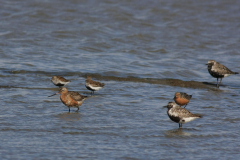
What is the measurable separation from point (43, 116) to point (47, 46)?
9.54 m

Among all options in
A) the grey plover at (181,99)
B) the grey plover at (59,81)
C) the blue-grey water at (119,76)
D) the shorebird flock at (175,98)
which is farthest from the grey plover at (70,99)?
the grey plover at (181,99)

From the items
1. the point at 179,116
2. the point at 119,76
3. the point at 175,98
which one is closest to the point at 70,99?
the point at 175,98

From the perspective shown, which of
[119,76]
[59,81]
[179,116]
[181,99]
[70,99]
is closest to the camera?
[179,116]

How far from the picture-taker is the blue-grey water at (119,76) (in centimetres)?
778

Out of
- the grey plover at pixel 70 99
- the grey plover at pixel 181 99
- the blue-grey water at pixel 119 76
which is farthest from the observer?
the grey plover at pixel 181 99

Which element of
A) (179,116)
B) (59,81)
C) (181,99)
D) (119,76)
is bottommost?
(179,116)

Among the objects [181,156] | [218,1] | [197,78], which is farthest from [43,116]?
[218,1]

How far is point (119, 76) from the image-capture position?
14.9 metres

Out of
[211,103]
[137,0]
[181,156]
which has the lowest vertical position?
[181,156]

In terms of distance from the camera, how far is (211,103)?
37.3 ft

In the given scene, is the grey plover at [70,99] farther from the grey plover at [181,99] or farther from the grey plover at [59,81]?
the grey plover at [181,99]

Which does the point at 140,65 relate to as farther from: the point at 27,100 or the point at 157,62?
the point at 27,100

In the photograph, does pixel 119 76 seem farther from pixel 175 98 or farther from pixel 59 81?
pixel 175 98

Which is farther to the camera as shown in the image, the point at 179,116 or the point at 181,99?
the point at 181,99
